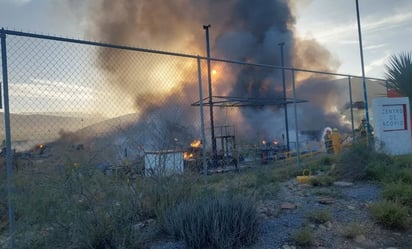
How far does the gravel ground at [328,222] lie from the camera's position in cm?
427

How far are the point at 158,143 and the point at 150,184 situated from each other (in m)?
0.62

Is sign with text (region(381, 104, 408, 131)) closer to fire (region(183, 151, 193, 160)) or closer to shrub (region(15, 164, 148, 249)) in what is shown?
fire (region(183, 151, 193, 160))

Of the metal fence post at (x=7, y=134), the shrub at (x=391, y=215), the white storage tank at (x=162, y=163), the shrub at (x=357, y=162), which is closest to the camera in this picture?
the metal fence post at (x=7, y=134)

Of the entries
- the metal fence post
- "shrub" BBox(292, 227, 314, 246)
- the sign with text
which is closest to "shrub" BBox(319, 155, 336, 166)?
the sign with text

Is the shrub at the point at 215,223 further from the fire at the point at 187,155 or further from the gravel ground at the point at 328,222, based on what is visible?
the fire at the point at 187,155

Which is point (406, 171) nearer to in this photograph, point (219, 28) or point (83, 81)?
point (83, 81)

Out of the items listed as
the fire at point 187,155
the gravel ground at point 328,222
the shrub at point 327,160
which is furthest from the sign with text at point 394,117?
the fire at point 187,155

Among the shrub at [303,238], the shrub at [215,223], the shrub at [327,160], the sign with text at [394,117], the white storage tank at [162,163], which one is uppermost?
the sign with text at [394,117]

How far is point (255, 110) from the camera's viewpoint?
1219 inches

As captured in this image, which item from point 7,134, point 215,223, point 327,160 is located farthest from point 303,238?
point 327,160

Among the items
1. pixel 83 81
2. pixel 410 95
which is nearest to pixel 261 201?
pixel 83 81

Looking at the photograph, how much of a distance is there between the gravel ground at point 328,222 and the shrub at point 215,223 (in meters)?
0.17

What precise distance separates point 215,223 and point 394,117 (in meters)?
9.95

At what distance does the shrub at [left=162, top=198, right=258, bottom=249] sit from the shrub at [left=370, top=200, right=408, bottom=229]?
Answer: 187 cm
